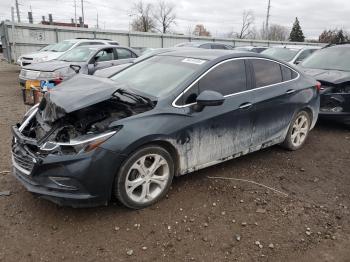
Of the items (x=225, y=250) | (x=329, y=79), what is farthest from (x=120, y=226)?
(x=329, y=79)

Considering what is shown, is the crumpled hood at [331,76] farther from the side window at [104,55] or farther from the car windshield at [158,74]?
the side window at [104,55]

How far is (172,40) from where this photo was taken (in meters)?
26.7

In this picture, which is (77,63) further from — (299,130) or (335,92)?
(335,92)

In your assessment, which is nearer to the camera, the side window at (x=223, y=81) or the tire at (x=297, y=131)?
the side window at (x=223, y=81)

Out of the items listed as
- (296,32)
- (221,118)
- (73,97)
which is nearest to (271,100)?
(221,118)

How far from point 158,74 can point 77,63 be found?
19.1ft

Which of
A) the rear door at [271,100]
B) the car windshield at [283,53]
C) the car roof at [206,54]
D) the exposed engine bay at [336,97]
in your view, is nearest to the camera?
the car roof at [206,54]

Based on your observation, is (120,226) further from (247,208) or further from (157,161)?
(247,208)

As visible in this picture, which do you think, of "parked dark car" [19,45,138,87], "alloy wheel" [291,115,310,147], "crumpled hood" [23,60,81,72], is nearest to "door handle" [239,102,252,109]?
"alloy wheel" [291,115,310,147]

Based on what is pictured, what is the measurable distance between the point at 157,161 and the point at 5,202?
68.2 inches

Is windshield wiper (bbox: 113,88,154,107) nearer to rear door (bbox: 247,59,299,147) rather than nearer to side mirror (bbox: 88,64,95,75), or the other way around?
rear door (bbox: 247,59,299,147)

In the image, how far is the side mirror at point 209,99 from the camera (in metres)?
3.61

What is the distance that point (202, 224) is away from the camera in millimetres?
3330

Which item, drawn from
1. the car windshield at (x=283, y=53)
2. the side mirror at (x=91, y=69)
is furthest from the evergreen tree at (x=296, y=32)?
the side mirror at (x=91, y=69)
